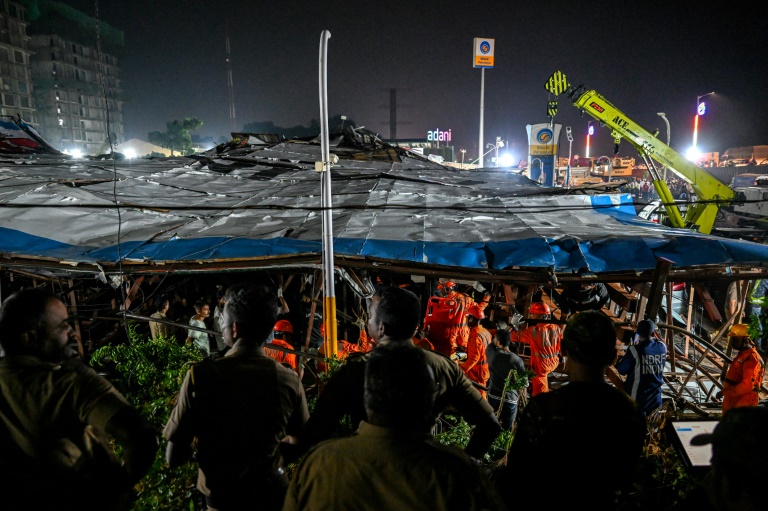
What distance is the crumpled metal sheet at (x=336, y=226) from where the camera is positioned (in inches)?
251

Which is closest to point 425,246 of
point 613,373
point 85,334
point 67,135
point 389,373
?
point 613,373

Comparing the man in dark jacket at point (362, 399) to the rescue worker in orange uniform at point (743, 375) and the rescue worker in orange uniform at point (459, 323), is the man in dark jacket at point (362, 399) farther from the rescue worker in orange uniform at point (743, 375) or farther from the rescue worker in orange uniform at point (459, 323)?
the rescue worker in orange uniform at point (743, 375)

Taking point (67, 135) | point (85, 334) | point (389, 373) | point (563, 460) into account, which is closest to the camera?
point (389, 373)

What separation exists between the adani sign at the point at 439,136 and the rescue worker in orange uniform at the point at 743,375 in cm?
5962

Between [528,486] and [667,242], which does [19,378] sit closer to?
[528,486]

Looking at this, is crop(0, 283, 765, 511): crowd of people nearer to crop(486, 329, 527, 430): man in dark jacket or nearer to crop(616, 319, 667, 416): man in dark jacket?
crop(486, 329, 527, 430): man in dark jacket

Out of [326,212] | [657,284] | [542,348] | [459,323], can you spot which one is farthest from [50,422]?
[657,284]

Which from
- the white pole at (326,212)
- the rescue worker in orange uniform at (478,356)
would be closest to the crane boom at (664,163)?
the rescue worker in orange uniform at (478,356)

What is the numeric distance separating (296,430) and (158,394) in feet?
5.66

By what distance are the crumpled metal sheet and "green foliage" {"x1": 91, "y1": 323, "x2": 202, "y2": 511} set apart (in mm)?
1985

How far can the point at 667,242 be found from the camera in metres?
6.48

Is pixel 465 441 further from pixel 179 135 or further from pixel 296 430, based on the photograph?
pixel 179 135

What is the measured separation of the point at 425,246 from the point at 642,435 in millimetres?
4630

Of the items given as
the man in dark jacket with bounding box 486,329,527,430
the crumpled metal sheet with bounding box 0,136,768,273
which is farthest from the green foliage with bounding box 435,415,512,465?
the crumpled metal sheet with bounding box 0,136,768,273
